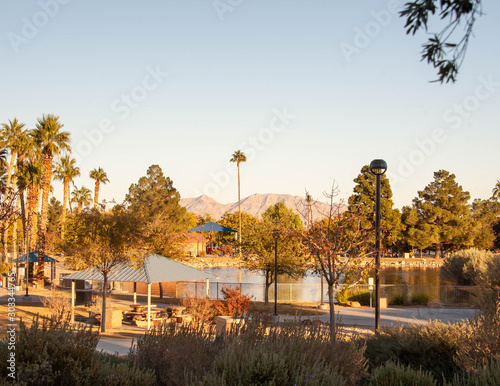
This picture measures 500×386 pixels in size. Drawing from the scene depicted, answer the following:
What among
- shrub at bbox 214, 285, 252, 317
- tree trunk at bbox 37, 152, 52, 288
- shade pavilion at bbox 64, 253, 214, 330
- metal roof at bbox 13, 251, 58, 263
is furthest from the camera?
tree trunk at bbox 37, 152, 52, 288

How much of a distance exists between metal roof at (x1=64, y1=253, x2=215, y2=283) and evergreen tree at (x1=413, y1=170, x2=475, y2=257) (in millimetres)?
60203

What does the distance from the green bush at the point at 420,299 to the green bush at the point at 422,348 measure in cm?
1764

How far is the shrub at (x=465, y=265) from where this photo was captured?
31.3 m

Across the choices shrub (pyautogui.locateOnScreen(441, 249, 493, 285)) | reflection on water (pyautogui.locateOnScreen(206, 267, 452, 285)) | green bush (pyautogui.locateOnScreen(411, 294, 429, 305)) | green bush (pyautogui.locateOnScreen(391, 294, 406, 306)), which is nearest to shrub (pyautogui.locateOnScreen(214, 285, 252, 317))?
green bush (pyautogui.locateOnScreen(391, 294, 406, 306))

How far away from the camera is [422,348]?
1023 cm

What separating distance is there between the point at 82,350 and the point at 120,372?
585mm

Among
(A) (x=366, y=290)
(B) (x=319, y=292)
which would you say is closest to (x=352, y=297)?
(A) (x=366, y=290)

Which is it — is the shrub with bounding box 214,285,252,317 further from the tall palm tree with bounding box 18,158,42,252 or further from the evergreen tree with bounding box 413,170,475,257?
the evergreen tree with bounding box 413,170,475,257

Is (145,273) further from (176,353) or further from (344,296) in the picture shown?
(176,353)

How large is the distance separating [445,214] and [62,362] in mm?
78936

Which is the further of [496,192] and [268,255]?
[496,192]

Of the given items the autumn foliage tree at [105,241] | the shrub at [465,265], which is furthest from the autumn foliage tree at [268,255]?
the autumn foliage tree at [105,241]

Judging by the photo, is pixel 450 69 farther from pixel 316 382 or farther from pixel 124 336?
pixel 124 336

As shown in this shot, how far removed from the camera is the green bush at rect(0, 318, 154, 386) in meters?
6.02
